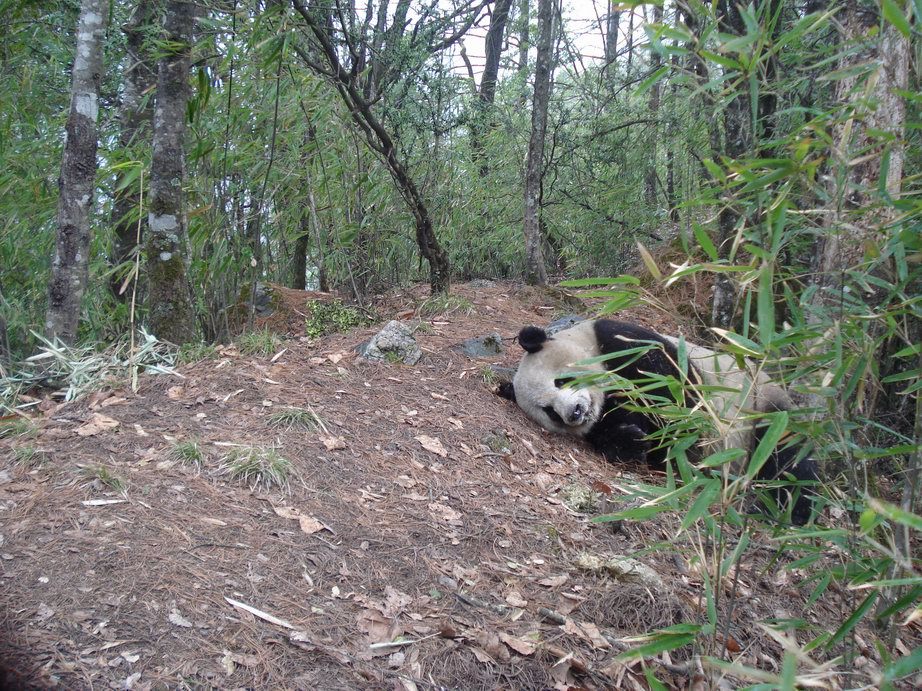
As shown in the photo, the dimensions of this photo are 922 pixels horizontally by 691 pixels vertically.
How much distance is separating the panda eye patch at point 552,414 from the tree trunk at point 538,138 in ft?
9.73

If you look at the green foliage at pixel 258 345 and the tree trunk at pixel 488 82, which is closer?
the green foliage at pixel 258 345

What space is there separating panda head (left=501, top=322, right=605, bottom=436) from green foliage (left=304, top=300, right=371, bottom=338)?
153 centimetres

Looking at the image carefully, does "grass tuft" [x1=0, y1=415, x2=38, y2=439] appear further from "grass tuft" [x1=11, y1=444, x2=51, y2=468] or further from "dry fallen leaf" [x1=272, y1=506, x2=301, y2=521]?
"dry fallen leaf" [x1=272, y1=506, x2=301, y2=521]

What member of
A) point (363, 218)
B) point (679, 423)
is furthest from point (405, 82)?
point (679, 423)

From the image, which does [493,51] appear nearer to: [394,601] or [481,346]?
[481,346]

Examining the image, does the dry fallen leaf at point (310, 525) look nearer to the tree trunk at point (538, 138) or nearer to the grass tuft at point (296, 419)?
the grass tuft at point (296, 419)

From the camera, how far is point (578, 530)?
3381mm

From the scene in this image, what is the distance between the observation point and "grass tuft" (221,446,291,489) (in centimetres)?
309

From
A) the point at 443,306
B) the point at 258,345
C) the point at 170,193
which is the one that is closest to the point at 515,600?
the point at 258,345

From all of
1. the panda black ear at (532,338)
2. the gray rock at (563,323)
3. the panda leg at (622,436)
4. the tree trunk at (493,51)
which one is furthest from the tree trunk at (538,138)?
the tree trunk at (493,51)

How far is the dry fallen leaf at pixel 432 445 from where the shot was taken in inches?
149

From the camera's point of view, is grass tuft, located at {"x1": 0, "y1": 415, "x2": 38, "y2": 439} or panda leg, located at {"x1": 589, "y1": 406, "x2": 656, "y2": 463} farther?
panda leg, located at {"x1": 589, "y1": 406, "x2": 656, "y2": 463}

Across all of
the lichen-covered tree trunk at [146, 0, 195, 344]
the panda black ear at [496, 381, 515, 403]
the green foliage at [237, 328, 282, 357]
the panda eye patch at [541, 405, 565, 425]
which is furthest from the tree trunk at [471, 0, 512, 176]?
the panda eye patch at [541, 405, 565, 425]

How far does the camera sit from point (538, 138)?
6977 millimetres
